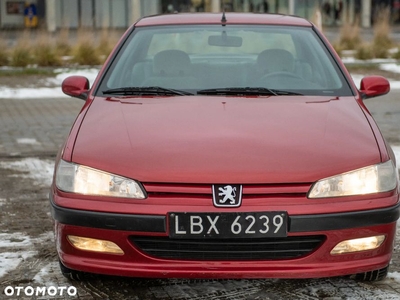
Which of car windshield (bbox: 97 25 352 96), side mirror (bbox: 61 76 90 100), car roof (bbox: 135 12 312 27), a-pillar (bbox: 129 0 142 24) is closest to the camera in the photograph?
car windshield (bbox: 97 25 352 96)

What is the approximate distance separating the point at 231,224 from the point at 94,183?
0.66m

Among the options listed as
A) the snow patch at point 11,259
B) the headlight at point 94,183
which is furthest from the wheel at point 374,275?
the snow patch at point 11,259

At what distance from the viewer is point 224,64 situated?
5.17 metres

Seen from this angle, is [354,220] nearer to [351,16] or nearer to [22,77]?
[22,77]

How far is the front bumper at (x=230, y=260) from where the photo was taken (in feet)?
11.9

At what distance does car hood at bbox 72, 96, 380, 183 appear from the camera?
12.2 feet

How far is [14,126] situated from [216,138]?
6.67 m

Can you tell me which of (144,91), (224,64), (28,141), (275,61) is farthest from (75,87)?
(28,141)

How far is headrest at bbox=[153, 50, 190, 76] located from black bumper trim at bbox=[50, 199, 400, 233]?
153 centimetres

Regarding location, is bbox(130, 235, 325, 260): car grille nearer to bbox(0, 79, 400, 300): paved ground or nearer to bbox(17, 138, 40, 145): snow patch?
bbox(0, 79, 400, 300): paved ground

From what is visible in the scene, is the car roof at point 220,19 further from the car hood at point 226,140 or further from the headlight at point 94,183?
the headlight at point 94,183

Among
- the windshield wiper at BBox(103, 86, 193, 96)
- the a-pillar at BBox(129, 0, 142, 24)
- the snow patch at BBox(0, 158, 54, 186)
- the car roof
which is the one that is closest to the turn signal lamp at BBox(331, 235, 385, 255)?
the windshield wiper at BBox(103, 86, 193, 96)

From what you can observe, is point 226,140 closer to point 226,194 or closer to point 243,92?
point 226,194

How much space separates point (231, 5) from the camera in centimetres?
4638
